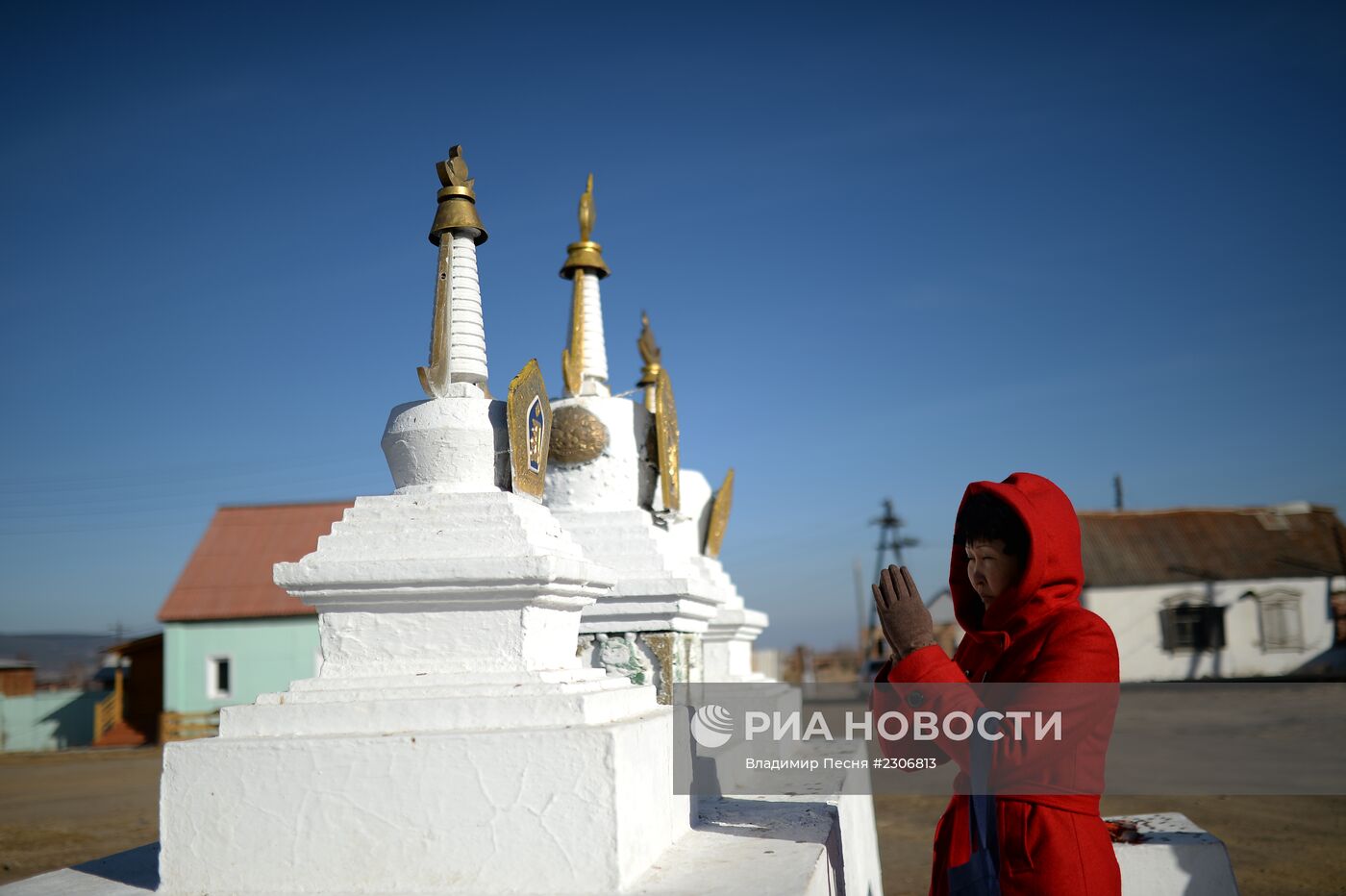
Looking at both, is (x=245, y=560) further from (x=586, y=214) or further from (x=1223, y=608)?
(x=1223, y=608)

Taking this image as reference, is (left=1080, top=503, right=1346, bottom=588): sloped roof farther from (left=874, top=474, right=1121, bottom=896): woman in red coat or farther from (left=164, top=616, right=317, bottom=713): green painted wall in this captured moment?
(left=874, top=474, right=1121, bottom=896): woman in red coat

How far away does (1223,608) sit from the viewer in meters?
24.4

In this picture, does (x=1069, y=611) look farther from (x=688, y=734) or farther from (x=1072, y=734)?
(x=688, y=734)

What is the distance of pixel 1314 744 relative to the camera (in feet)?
43.8

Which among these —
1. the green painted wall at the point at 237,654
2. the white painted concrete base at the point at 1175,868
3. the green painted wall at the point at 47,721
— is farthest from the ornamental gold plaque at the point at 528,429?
the green painted wall at the point at 47,721

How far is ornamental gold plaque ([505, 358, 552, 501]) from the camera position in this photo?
372cm

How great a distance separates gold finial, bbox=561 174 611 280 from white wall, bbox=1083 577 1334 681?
20.7 meters

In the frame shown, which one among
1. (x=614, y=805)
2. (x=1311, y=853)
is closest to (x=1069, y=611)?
(x=614, y=805)

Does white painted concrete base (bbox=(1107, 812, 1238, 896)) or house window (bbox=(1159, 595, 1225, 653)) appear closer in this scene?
white painted concrete base (bbox=(1107, 812, 1238, 896))

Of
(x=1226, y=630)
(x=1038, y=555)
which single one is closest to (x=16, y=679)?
(x=1226, y=630)

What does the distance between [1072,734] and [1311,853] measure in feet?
21.2

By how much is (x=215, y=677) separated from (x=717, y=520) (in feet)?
55.5

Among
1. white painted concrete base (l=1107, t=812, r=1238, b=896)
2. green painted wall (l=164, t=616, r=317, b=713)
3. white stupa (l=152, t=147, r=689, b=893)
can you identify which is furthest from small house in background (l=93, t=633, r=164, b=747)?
white painted concrete base (l=1107, t=812, r=1238, b=896)

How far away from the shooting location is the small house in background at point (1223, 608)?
24.0m
